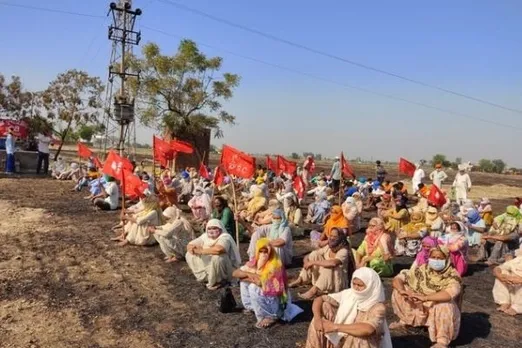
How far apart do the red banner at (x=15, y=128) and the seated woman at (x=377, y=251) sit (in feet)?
72.1

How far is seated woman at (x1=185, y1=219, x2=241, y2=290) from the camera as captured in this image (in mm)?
6918

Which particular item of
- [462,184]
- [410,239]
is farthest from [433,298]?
[462,184]

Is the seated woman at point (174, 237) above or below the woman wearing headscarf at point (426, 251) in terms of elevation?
below

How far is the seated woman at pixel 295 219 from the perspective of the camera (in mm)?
11422

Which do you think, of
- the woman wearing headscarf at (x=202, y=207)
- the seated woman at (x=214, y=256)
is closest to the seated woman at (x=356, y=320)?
the seated woman at (x=214, y=256)

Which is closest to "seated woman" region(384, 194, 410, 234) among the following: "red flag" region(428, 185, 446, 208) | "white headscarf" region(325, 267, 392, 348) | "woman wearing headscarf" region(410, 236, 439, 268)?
"red flag" region(428, 185, 446, 208)

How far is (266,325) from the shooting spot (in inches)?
218

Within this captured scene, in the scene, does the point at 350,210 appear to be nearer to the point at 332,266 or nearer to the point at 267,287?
the point at 332,266

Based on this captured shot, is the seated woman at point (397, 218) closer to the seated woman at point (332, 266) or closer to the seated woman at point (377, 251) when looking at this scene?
the seated woman at point (377, 251)

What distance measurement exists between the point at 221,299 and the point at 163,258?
9.87ft

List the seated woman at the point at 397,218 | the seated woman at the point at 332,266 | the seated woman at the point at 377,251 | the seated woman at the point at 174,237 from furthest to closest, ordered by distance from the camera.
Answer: the seated woman at the point at 397,218 → the seated woman at the point at 174,237 → the seated woman at the point at 377,251 → the seated woman at the point at 332,266

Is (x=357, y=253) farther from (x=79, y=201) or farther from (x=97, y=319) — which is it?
(x=79, y=201)

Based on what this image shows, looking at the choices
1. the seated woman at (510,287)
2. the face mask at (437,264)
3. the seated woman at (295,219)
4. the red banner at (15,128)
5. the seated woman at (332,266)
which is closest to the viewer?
the face mask at (437,264)

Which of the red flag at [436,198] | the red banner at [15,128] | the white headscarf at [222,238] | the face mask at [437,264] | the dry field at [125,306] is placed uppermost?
the red banner at [15,128]
